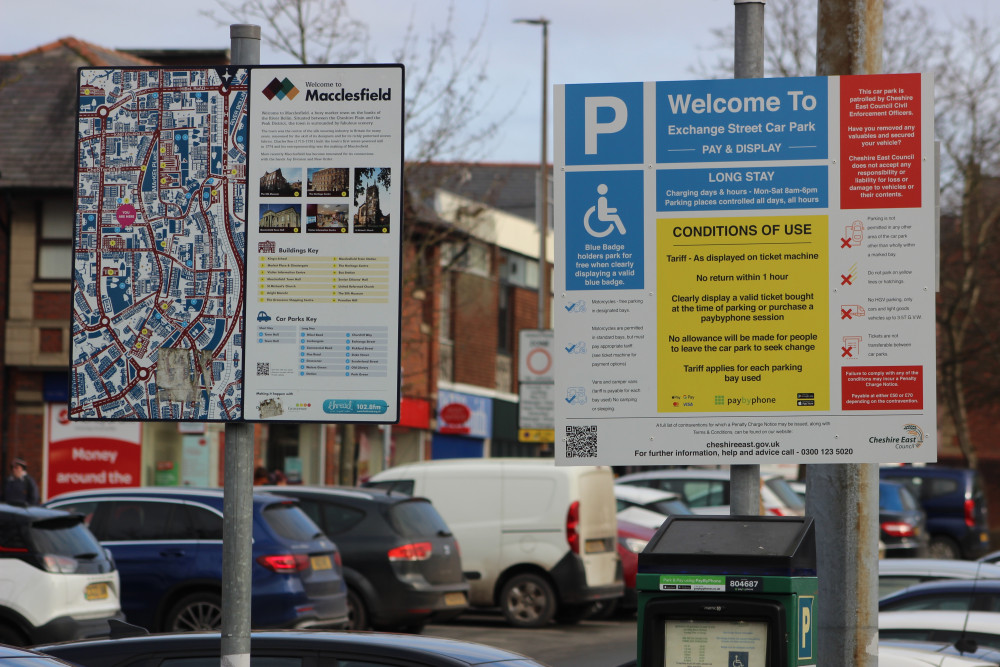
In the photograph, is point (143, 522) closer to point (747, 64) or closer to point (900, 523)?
point (747, 64)

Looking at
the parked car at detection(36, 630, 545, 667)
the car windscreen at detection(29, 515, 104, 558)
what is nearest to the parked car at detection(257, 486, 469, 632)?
the car windscreen at detection(29, 515, 104, 558)

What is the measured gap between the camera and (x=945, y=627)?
9.53 metres

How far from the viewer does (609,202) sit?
559 centimetres

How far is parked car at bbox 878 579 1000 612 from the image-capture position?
1024cm

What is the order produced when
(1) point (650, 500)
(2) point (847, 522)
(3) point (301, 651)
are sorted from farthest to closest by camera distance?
(1) point (650, 500) < (2) point (847, 522) < (3) point (301, 651)

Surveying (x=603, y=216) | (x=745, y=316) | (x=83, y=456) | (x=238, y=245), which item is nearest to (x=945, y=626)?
(x=745, y=316)

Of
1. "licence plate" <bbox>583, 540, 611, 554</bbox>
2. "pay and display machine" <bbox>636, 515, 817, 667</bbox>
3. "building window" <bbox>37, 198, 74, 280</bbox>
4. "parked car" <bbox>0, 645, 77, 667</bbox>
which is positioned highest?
"building window" <bbox>37, 198, 74, 280</bbox>

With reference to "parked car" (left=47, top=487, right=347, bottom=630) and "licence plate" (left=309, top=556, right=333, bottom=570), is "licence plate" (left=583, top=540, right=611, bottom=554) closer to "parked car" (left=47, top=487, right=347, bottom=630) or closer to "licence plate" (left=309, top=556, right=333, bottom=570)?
"parked car" (left=47, top=487, right=347, bottom=630)

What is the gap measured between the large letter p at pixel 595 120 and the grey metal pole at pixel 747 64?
1.54 ft

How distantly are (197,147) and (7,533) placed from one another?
7839 mm

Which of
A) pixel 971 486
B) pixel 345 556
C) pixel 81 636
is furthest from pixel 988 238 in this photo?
pixel 81 636

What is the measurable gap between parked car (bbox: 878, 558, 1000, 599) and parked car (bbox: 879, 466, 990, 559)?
62.6 ft

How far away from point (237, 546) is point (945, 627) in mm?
6269

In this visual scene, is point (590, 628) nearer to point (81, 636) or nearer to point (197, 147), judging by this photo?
point (81, 636)
